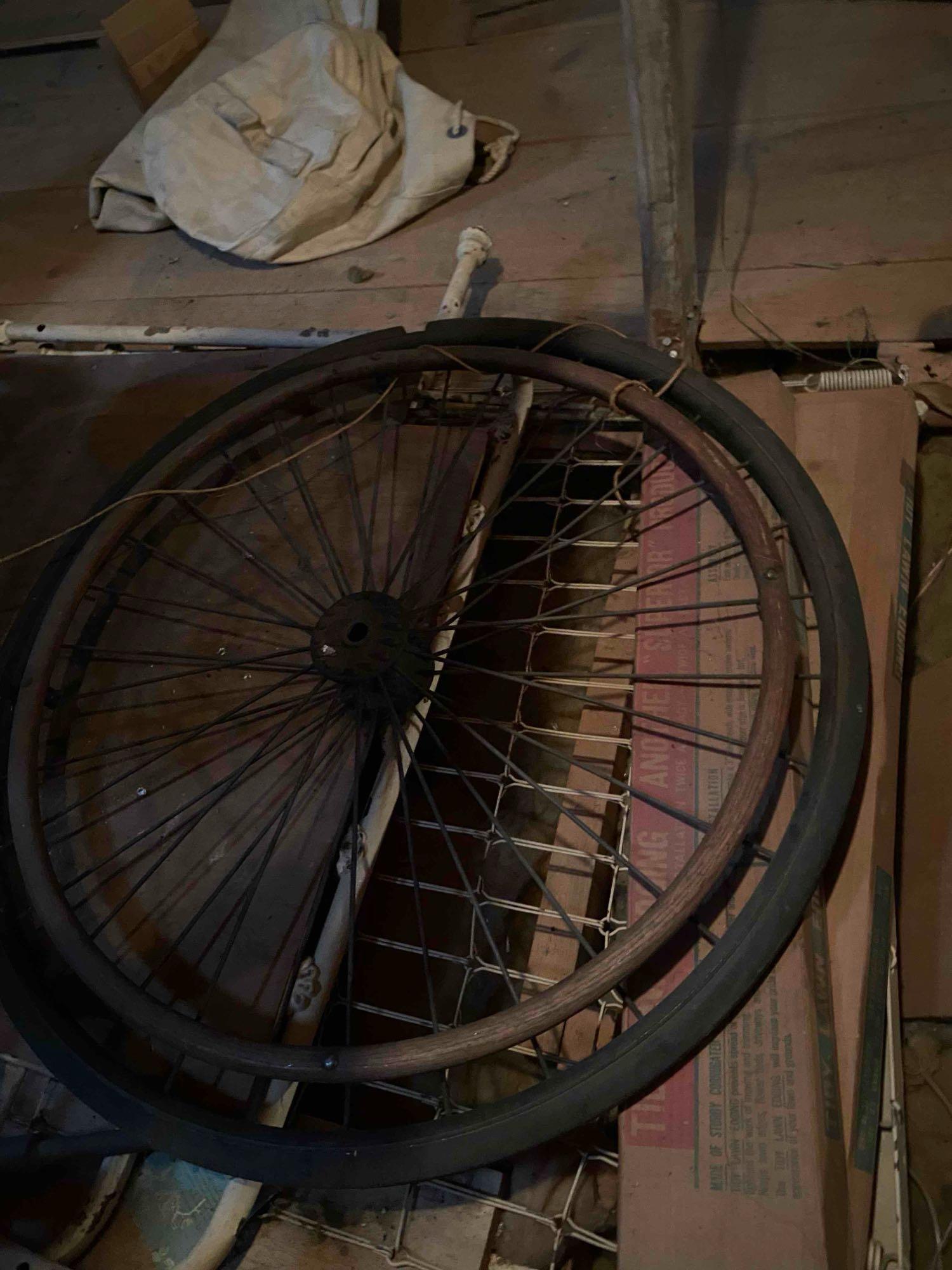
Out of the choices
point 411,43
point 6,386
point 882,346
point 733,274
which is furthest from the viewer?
point 411,43

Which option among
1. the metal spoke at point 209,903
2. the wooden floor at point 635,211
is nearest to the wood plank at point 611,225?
the wooden floor at point 635,211

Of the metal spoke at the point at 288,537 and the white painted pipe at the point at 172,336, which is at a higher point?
the white painted pipe at the point at 172,336

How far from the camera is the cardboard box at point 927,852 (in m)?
1.22

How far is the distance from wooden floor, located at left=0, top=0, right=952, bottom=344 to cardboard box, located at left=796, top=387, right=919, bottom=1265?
0.24 m

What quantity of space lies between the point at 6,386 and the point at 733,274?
4.73 feet

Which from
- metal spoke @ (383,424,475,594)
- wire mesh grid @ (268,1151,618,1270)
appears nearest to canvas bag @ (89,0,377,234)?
metal spoke @ (383,424,475,594)

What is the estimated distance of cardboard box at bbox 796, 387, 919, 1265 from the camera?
1.09 meters

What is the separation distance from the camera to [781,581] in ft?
4.00

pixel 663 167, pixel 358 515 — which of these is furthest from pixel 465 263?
pixel 358 515

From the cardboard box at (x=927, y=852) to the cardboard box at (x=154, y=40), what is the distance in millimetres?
2257

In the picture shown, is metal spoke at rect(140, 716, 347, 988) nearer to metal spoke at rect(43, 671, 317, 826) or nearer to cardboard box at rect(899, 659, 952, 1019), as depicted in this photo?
metal spoke at rect(43, 671, 317, 826)

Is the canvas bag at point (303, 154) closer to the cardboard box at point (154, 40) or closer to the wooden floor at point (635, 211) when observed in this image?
the wooden floor at point (635, 211)

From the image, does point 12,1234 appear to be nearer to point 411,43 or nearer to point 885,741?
point 885,741

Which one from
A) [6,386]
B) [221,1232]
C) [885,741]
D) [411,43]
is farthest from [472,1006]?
[411,43]
